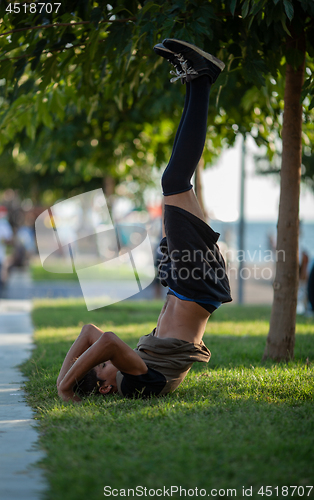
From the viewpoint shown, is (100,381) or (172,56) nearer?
(172,56)

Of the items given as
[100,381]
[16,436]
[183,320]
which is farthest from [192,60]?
[16,436]

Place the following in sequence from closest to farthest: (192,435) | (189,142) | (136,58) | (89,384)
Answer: (192,435) → (189,142) → (89,384) → (136,58)

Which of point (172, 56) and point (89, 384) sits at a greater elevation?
point (172, 56)

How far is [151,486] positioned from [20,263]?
23820 millimetres

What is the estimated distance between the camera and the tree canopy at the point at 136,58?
504cm

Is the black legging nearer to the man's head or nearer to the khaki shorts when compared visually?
the khaki shorts

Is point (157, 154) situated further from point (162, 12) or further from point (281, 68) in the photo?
point (162, 12)

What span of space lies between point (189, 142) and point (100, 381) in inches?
85.4

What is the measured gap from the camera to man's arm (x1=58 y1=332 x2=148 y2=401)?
4.20 meters

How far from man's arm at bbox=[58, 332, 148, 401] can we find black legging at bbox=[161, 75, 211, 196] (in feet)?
4.10

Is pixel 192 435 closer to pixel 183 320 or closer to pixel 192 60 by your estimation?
pixel 183 320

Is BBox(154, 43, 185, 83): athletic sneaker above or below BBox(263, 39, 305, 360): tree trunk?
above

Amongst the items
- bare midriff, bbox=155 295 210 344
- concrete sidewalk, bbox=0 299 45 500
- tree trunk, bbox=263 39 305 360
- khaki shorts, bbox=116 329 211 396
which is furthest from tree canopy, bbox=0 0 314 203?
concrete sidewalk, bbox=0 299 45 500

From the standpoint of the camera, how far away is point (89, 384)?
4.69m
